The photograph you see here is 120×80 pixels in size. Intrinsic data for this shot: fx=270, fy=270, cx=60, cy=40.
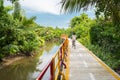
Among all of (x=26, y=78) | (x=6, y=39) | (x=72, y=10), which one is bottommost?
(x=26, y=78)

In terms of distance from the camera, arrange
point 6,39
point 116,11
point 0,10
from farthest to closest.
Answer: point 6,39, point 0,10, point 116,11

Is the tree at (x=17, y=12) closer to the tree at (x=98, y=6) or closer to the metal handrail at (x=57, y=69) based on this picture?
the metal handrail at (x=57, y=69)

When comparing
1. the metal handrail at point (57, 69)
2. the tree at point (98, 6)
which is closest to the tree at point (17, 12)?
the metal handrail at point (57, 69)

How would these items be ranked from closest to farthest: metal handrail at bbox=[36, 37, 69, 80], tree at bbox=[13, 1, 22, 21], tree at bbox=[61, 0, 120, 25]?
metal handrail at bbox=[36, 37, 69, 80], tree at bbox=[61, 0, 120, 25], tree at bbox=[13, 1, 22, 21]

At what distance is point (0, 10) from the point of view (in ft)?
79.1

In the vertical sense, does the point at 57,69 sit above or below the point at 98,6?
below

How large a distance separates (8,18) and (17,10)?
27.8 ft

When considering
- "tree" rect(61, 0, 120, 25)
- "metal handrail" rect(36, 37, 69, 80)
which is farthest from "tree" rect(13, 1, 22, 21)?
"tree" rect(61, 0, 120, 25)

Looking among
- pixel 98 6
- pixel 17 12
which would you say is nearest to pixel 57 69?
pixel 98 6

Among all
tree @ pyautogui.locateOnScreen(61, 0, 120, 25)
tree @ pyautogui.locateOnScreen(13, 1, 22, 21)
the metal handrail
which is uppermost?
tree @ pyautogui.locateOnScreen(13, 1, 22, 21)

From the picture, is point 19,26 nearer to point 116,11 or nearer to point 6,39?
point 6,39

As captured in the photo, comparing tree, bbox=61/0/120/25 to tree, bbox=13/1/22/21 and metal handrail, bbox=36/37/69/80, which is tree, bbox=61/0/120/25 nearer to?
metal handrail, bbox=36/37/69/80

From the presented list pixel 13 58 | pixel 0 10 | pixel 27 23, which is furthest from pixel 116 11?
pixel 13 58

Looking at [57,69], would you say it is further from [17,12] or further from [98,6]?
[17,12]
